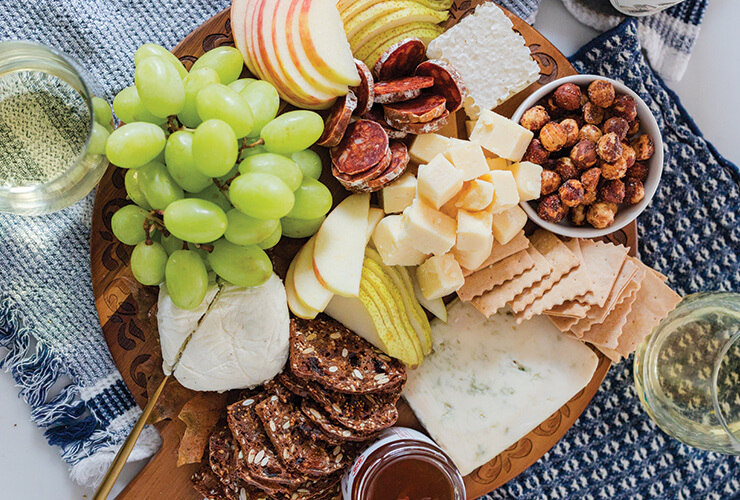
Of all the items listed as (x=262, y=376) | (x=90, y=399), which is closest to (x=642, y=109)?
(x=262, y=376)

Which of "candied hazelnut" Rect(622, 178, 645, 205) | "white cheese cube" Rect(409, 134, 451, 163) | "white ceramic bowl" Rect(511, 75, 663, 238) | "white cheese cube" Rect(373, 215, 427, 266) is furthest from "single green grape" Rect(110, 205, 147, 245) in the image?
"candied hazelnut" Rect(622, 178, 645, 205)

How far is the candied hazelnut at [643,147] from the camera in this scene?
4.16 ft

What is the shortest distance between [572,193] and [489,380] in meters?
0.47

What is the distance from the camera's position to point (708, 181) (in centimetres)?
146

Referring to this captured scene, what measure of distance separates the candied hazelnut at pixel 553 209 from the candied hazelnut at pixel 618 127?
178mm

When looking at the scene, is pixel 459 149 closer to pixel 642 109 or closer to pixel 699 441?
pixel 642 109

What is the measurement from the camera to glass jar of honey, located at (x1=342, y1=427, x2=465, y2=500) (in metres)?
1.20

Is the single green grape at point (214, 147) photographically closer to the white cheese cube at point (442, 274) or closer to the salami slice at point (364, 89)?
the salami slice at point (364, 89)

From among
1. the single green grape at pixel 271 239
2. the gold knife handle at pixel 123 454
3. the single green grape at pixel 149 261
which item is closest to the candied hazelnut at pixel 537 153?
Answer: the single green grape at pixel 271 239

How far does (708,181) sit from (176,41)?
1.34 metres

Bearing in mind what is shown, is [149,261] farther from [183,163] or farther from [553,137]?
[553,137]

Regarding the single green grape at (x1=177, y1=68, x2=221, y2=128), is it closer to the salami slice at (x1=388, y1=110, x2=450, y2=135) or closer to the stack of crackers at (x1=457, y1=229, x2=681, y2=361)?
the salami slice at (x1=388, y1=110, x2=450, y2=135)

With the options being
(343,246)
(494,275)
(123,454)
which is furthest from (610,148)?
(123,454)

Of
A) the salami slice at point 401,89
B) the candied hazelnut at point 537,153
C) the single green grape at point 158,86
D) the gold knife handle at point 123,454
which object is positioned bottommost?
the gold knife handle at point 123,454
